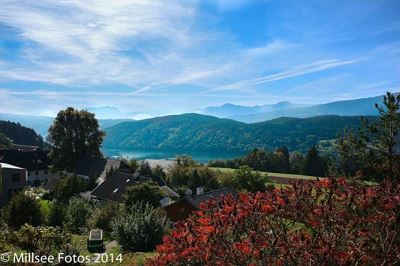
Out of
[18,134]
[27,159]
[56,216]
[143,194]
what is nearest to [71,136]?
[27,159]

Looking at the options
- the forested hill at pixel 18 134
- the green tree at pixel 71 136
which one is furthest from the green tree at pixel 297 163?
the forested hill at pixel 18 134

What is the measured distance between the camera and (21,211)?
20.9 m

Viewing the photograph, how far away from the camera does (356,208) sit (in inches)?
190

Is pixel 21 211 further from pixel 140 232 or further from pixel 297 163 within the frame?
pixel 297 163

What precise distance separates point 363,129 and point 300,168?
2422 inches

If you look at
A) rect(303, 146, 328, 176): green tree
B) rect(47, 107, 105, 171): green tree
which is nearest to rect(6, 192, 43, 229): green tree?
rect(47, 107, 105, 171): green tree

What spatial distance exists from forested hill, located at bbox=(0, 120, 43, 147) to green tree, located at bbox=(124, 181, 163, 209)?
4546 inches

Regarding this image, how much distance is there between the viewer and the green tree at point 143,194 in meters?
25.9

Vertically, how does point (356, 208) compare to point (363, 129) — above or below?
below

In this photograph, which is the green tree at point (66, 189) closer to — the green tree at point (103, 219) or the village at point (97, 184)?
the village at point (97, 184)

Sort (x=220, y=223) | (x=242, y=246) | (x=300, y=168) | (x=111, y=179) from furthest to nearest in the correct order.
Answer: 1. (x=300, y=168)
2. (x=111, y=179)
3. (x=220, y=223)
4. (x=242, y=246)

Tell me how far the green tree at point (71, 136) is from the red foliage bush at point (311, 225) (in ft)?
163

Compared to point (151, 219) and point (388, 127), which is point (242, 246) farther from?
point (388, 127)

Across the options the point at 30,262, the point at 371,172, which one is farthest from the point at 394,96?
the point at 30,262
